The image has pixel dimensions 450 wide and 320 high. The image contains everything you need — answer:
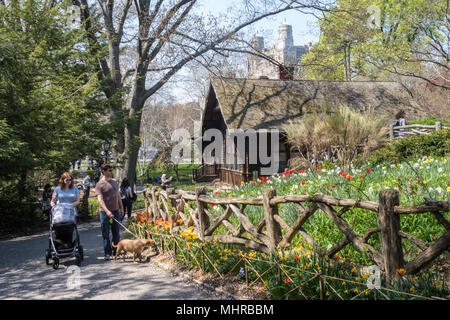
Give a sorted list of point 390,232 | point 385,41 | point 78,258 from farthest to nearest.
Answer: point 385,41 → point 78,258 → point 390,232

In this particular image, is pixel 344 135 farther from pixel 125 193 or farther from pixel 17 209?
pixel 17 209

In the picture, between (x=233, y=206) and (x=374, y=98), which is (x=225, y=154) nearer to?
(x=374, y=98)

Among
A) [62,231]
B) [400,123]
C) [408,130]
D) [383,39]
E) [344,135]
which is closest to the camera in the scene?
[62,231]

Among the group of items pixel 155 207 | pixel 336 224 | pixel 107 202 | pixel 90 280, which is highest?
pixel 336 224

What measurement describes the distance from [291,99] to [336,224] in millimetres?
15679

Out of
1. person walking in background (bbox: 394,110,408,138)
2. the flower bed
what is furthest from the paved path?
person walking in background (bbox: 394,110,408,138)

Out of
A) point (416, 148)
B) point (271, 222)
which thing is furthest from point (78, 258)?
point (416, 148)

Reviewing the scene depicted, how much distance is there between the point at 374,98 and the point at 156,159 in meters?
16.7

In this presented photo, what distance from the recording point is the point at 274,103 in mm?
18594

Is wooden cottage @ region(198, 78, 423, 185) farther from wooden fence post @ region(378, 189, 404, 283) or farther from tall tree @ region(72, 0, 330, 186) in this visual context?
wooden fence post @ region(378, 189, 404, 283)

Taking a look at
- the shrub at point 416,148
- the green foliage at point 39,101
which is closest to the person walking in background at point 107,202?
the green foliage at point 39,101

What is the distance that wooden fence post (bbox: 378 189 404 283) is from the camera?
139 inches

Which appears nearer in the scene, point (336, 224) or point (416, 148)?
point (336, 224)

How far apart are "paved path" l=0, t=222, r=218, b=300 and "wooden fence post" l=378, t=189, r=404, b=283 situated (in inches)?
91.3
